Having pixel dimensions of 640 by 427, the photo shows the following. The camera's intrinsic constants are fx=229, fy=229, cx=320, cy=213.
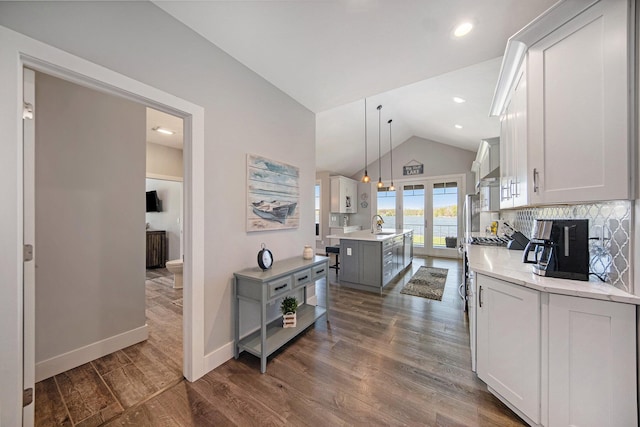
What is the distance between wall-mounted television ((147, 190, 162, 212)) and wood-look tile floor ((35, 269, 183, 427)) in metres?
3.98

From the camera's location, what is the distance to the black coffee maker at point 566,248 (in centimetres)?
135

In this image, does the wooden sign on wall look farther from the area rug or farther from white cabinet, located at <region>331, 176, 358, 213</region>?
the area rug

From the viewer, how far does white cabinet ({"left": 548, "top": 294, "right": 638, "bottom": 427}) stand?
3.53 ft

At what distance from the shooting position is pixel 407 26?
5.73 ft

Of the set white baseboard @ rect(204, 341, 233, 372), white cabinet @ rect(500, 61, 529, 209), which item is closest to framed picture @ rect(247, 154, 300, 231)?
white baseboard @ rect(204, 341, 233, 372)

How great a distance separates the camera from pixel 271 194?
8.02 ft

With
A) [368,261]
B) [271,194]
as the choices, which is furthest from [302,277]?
[368,261]

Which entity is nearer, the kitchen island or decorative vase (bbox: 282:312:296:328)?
decorative vase (bbox: 282:312:296:328)

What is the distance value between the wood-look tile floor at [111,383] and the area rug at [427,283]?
3.23m

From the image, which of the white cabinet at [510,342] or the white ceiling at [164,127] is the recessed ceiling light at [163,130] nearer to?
the white ceiling at [164,127]

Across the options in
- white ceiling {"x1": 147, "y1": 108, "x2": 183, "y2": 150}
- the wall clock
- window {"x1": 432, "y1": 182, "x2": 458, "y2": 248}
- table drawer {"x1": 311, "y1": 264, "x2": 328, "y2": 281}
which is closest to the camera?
the wall clock

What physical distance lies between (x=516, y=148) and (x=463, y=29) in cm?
103

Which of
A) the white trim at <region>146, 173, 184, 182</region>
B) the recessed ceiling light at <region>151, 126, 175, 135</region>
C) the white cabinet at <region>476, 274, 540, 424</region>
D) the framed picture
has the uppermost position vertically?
the recessed ceiling light at <region>151, 126, 175, 135</region>

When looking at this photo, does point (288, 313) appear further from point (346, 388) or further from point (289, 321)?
point (346, 388)
